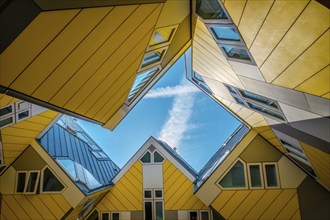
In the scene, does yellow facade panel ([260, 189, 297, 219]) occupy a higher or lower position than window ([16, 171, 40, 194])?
higher

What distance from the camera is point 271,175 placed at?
1016 centimetres

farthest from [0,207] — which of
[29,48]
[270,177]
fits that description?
[270,177]

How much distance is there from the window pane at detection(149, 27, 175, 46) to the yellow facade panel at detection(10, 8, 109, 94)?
7.63 ft

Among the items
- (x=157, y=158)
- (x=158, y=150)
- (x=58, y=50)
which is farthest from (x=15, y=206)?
(x=58, y=50)

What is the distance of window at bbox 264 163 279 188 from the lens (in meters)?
10.0

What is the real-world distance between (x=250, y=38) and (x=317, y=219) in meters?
9.07

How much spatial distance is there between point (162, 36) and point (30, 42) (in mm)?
3649

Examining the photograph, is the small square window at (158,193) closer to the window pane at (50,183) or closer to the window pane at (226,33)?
the window pane at (50,183)

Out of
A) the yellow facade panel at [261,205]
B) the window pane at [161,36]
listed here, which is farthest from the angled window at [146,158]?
the window pane at [161,36]

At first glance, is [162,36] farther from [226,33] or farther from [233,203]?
[233,203]

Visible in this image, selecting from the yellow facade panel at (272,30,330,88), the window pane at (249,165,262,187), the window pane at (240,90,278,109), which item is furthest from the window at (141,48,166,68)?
the window pane at (249,165,262,187)

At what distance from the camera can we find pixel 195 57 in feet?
25.6

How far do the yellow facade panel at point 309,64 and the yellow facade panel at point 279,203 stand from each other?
720 centimetres

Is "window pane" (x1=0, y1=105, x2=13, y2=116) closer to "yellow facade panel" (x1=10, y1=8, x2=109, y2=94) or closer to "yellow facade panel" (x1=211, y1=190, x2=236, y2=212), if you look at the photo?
"yellow facade panel" (x1=10, y1=8, x2=109, y2=94)
